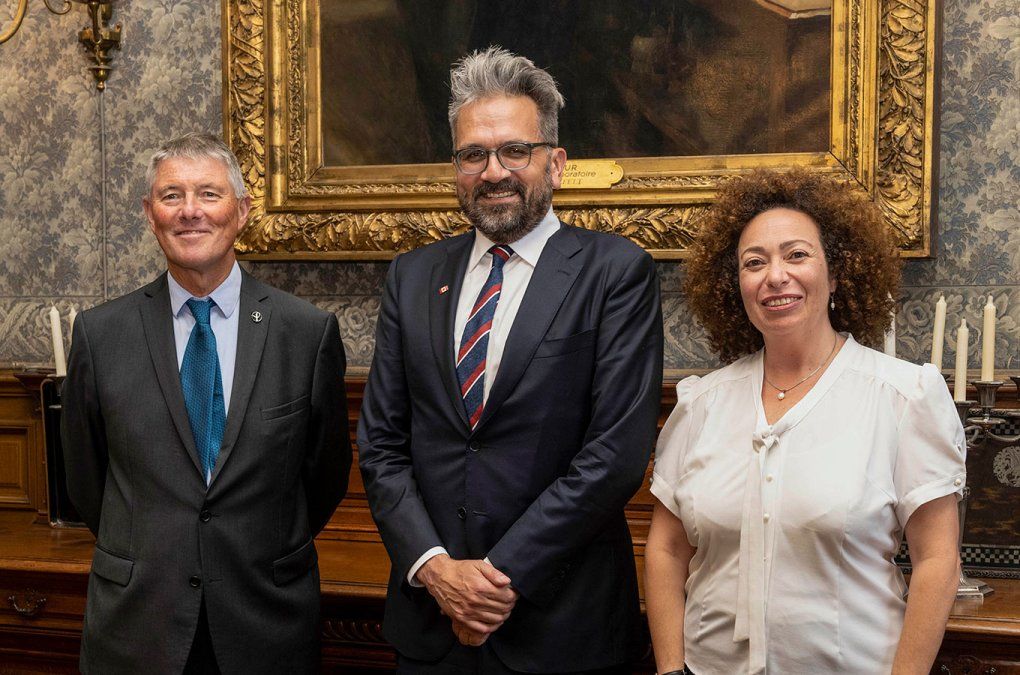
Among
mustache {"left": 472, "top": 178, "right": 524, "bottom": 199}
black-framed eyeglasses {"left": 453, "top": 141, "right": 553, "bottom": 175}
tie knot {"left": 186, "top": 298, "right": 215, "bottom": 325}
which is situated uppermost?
black-framed eyeglasses {"left": 453, "top": 141, "right": 553, "bottom": 175}

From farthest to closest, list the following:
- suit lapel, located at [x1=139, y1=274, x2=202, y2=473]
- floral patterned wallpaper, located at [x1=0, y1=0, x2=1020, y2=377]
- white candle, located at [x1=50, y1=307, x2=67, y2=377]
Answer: floral patterned wallpaper, located at [x1=0, y1=0, x2=1020, y2=377]
white candle, located at [x1=50, y1=307, x2=67, y2=377]
suit lapel, located at [x1=139, y1=274, x2=202, y2=473]

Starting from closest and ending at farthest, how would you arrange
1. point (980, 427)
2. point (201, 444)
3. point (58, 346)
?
point (201, 444) → point (980, 427) → point (58, 346)

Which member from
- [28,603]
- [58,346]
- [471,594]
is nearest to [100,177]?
[58,346]

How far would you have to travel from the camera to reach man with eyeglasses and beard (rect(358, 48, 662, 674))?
6.86 ft

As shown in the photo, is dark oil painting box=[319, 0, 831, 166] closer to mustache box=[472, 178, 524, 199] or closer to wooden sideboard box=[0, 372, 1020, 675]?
wooden sideboard box=[0, 372, 1020, 675]

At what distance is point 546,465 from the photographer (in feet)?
7.08

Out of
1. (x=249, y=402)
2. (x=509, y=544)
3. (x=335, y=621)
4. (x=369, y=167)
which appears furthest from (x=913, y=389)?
(x=369, y=167)

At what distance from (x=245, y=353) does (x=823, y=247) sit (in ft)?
4.22

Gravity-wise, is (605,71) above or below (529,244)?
above

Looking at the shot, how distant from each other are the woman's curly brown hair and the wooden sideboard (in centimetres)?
75

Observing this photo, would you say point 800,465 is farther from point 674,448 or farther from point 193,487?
point 193,487

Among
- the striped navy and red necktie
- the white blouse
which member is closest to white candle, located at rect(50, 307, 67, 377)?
the striped navy and red necktie

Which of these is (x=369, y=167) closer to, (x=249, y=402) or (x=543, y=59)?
(x=543, y=59)

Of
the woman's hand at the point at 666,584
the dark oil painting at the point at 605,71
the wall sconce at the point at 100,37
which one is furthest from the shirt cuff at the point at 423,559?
the wall sconce at the point at 100,37
